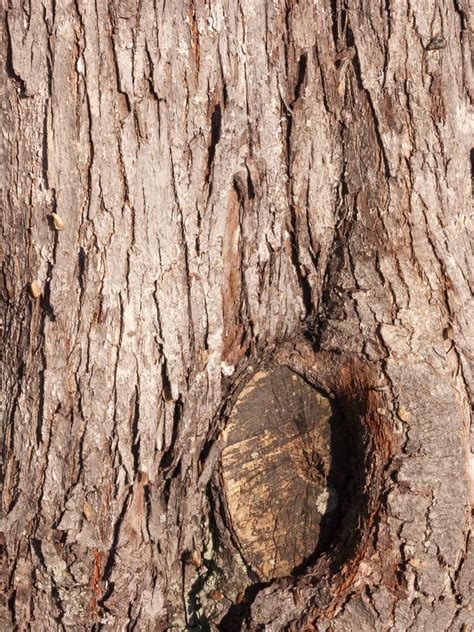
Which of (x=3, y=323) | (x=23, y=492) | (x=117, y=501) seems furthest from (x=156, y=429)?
(x=3, y=323)

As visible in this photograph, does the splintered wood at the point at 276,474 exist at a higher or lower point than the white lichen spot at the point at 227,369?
lower

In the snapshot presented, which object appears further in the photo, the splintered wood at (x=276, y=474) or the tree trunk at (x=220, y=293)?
the splintered wood at (x=276, y=474)

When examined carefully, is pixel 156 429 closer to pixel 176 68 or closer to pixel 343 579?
pixel 343 579

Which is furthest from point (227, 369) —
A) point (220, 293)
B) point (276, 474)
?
point (276, 474)

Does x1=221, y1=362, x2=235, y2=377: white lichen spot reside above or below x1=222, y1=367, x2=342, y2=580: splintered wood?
above

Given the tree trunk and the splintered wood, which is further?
the splintered wood

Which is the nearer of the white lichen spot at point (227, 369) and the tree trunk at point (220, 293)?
the tree trunk at point (220, 293)
